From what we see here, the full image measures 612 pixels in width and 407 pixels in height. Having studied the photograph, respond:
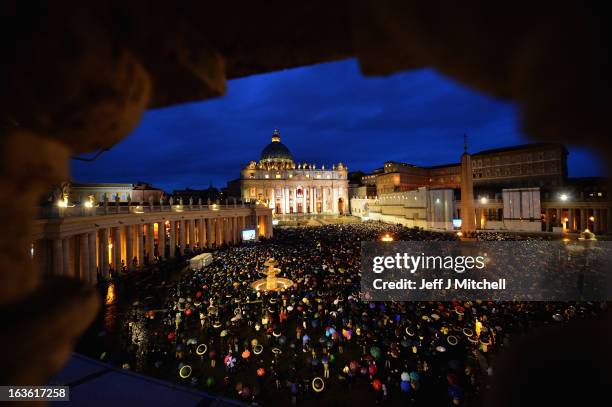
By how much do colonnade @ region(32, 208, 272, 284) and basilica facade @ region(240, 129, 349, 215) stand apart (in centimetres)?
4991

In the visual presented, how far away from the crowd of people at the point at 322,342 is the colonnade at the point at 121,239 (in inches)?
206

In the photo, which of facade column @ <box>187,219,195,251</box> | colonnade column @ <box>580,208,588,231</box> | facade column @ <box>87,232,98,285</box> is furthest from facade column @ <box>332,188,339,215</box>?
facade column @ <box>87,232,98,285</box>

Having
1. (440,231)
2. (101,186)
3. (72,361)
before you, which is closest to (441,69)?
(72,361)

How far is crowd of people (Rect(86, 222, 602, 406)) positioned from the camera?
9.73m

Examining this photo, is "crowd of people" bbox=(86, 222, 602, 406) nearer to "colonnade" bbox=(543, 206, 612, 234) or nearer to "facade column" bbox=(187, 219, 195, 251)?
"facade column" bbox=(187, 219, 195, 251)

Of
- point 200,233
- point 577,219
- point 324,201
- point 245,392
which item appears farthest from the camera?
point 324,201

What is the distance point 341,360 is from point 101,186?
2558 inches

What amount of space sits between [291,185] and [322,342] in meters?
92.8

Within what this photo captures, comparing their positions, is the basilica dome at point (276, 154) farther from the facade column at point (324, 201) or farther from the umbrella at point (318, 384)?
the umbrella at point (318, 384)

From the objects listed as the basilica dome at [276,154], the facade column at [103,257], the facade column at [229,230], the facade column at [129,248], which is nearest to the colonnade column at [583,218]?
the facade column at [229,230]

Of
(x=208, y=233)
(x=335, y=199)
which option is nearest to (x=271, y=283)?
(x=208, y=233)

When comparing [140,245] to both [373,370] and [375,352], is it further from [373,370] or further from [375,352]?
[373,370]

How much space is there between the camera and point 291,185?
10394 centimetres

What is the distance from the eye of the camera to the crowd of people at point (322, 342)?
383 inches
